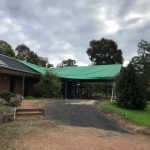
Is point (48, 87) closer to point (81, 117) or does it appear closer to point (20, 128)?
point (81, 117)

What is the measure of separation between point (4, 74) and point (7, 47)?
23983mm

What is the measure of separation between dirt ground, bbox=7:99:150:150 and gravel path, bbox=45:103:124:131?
711 millimetres

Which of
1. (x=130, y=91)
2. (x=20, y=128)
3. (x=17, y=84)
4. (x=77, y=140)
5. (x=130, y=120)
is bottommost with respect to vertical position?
(x=77, y=140)

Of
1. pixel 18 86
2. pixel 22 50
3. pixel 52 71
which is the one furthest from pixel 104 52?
pixel 18 86

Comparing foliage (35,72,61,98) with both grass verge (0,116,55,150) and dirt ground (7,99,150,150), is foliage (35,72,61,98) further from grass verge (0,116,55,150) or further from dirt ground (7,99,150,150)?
dirt ground (7,99,150,150)

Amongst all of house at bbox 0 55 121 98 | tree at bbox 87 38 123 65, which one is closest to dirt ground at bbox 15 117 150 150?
house at bbox 0 55 121 98

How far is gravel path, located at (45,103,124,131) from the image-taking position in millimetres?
15469

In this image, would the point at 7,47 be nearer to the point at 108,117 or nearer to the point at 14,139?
the point at 108,117

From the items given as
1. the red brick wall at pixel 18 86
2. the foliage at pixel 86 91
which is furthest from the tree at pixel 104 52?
the red brick wall at pixel 18 86

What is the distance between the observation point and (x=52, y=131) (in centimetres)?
1271

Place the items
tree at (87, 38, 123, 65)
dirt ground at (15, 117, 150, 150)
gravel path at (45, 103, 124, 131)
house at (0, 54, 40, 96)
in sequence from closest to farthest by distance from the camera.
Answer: dirt ground at (15, 117, 150, 150)
gravel path at (45, 103, 124, 131)
house at (0, 54, 40, 96)
tree at (87, 38, 123, 65)

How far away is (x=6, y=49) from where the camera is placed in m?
49.8

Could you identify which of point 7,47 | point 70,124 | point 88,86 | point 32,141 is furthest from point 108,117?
point 7,47

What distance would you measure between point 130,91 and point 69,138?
1152 cm
